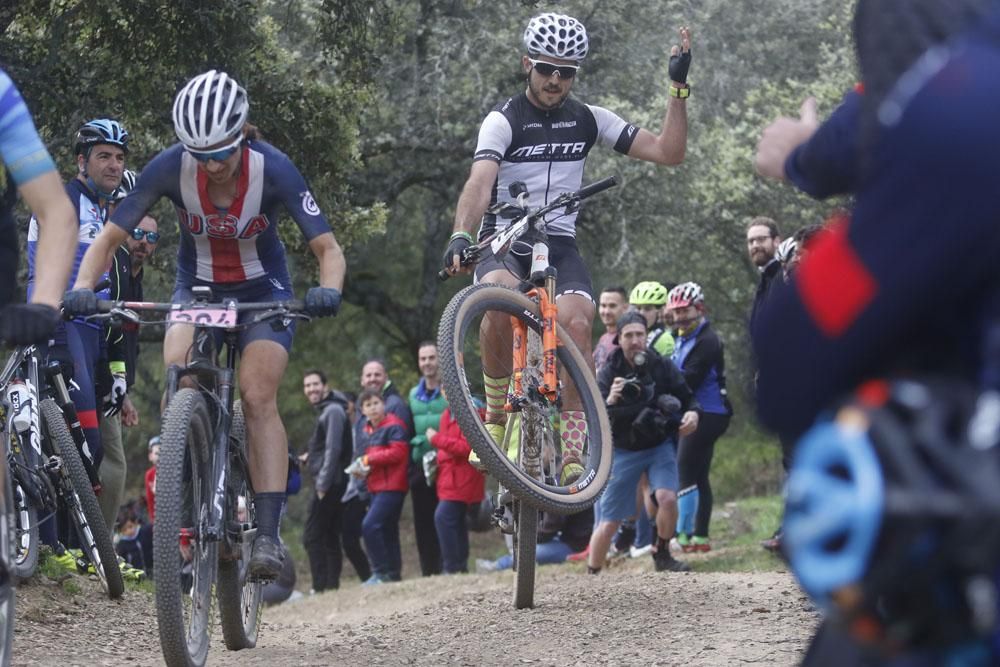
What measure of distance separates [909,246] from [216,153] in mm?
4654

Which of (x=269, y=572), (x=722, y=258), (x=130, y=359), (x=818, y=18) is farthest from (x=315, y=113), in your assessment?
(x=818, y=18)

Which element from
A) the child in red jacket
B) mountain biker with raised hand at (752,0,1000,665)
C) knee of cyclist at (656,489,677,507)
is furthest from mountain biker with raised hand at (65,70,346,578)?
the child in red jacket

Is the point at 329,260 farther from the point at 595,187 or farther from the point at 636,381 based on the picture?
the point at 636,381

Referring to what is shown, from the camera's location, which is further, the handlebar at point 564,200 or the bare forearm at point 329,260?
Answer: the handlebar at point 564,200

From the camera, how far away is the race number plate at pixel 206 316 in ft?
19.3

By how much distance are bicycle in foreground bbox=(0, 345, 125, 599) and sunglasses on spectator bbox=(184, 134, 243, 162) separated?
1.46 metres

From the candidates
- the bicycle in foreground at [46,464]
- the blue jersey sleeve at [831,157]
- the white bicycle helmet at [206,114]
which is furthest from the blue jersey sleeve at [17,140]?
the bicycle in foreground at [46,464]

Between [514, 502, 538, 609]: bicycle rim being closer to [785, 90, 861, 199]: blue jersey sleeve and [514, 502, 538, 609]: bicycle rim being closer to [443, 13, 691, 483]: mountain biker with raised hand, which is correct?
[443, 13, 691, 483]: mountain biker with raised hand

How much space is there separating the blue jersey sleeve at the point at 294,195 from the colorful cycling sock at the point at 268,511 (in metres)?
1.23

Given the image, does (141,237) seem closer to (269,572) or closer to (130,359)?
(130,359)

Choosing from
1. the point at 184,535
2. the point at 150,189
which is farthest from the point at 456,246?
the point at 184,535

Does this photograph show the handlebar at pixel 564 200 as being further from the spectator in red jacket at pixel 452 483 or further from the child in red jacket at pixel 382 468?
the child in red jacket at pixel 382 468

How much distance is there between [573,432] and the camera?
7941mm

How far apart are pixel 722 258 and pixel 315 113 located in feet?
47.0
